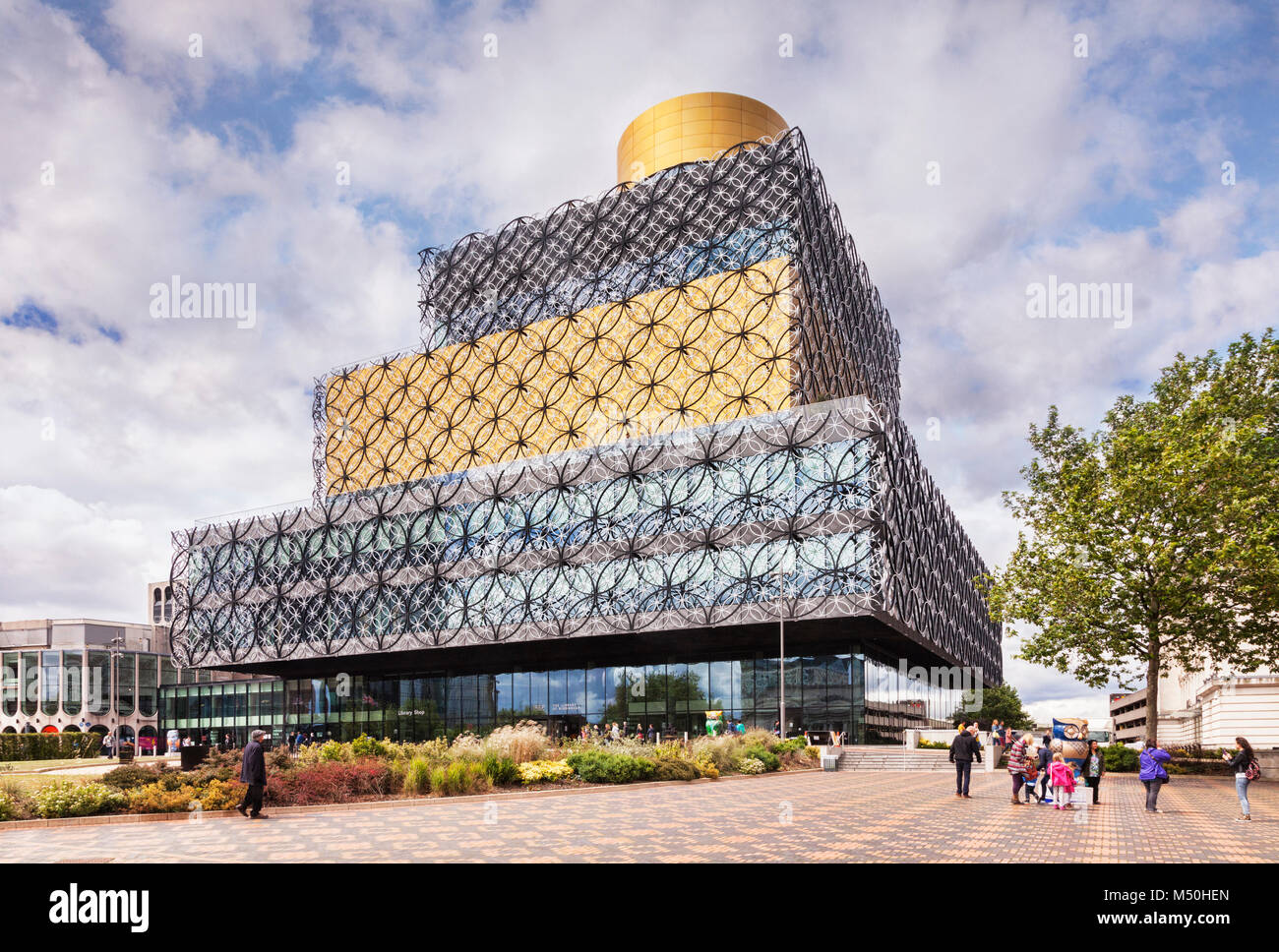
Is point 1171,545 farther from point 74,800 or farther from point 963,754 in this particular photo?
point 74,800

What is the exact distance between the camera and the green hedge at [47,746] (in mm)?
56906

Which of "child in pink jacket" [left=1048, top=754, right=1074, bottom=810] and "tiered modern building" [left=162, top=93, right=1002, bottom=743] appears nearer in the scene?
"child in pink jacket" [left=1048, top=754, right=1074, bottom=810]

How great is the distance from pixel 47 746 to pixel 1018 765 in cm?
5867

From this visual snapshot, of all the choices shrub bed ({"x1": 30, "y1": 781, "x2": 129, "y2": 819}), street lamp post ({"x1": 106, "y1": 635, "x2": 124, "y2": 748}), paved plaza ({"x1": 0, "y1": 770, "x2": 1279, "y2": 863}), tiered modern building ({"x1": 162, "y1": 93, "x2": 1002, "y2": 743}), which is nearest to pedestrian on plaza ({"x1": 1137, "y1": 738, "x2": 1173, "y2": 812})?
paved plaza ({"x1": 0, "y1": 770, "x2": 1279, "y2": 863})

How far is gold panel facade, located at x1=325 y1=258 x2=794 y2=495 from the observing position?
59.2 meters

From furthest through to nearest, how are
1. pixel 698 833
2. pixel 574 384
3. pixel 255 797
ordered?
pixel 574 384, pixel 255 797, pixel 698 833

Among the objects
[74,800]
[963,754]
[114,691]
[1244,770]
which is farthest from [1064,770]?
[114,691]

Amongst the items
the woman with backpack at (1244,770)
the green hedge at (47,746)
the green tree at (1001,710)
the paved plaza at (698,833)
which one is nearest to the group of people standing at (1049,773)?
the paved plaza at (698,833)

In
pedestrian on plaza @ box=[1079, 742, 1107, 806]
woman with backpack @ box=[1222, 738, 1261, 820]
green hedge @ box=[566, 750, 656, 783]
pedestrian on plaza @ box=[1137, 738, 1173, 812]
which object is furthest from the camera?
green hedge @ box=[566, 750, 656, 783]

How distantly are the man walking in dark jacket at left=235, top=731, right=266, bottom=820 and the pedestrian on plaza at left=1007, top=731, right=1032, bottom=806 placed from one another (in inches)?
680

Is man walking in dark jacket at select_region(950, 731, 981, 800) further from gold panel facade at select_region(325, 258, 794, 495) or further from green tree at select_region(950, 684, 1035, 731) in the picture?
green tree at select_region(950, 684, 1035, 731)

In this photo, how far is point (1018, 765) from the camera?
78.5 feet

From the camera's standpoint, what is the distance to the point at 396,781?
24.6 meters
